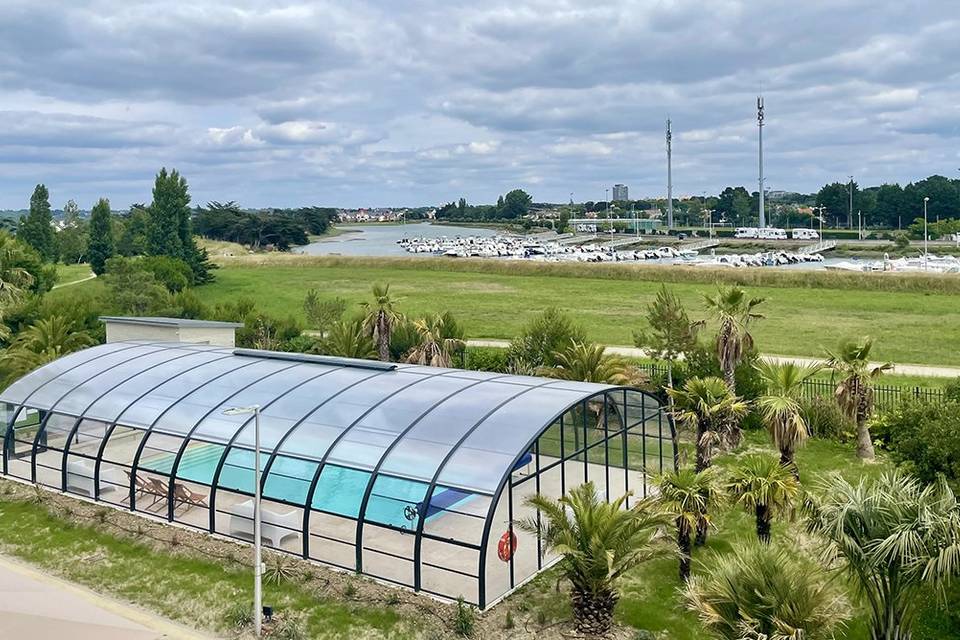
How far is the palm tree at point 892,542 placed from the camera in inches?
530

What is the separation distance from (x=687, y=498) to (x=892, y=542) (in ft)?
15.4

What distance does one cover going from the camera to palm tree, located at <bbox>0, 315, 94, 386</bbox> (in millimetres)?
36812

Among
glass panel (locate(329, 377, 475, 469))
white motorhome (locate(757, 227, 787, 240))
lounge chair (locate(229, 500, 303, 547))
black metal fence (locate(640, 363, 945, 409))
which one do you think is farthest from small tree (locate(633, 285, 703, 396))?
white motorhome (locate(757, 227, 787, 240))

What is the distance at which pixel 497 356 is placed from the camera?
38.5 metres

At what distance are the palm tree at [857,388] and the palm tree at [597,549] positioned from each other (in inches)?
529

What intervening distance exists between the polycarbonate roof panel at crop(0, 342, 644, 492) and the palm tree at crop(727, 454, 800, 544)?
420 cm

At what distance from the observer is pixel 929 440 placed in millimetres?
18172

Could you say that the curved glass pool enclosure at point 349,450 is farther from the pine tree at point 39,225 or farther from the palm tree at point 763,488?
the pine tree at point 39,225

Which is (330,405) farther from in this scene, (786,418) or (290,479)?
(786,418)

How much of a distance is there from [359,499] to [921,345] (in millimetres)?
Result: 37200

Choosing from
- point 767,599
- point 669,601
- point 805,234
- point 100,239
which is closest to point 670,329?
point 669,601

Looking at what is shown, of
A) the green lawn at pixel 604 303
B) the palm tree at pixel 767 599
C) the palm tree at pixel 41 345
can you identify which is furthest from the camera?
the green lawn at pixel 604 303

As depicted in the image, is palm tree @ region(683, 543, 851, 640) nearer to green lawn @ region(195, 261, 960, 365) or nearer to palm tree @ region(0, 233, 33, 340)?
green lawn @ region(195, 261, 960, 365)

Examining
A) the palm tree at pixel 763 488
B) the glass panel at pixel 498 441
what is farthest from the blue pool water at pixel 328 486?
the palm tree at pixel 763 488
